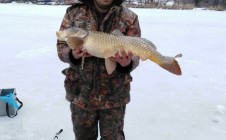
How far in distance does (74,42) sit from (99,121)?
2.66 ft

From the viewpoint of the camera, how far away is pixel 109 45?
2188 mm

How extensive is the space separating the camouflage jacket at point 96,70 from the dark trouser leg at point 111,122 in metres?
0.08

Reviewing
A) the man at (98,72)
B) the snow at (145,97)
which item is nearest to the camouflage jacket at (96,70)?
the man at (98,72)

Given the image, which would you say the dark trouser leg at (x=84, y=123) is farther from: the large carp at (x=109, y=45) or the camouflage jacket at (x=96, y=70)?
the large carp at (x=109, y=45)

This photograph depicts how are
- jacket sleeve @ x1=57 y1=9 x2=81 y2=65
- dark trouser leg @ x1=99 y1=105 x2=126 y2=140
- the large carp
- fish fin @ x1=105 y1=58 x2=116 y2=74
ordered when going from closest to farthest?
the large carp → fish fin @ x1=105 y1=58 x2=116 y2=74 → jacket sleeve @ x1=57 y1=9 x2=81 y2=65 → dark trouser leg @ x1=99 y1=105 x2=126 y2=140

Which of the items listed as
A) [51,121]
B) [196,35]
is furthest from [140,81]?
[196,35]

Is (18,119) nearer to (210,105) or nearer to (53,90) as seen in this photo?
(53,90)

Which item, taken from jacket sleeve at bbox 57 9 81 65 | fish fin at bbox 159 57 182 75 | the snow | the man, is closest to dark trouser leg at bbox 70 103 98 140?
the man

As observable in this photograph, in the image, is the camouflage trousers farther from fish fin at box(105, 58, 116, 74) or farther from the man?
fish fin at box(105, 58, 116, 74)

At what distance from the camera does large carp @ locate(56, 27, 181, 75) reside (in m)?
2.17

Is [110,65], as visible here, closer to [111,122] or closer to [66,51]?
[66,51]

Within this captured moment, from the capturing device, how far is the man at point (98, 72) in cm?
248

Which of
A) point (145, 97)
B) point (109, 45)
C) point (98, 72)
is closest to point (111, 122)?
point (98, 72)

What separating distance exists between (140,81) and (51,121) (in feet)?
6.70
